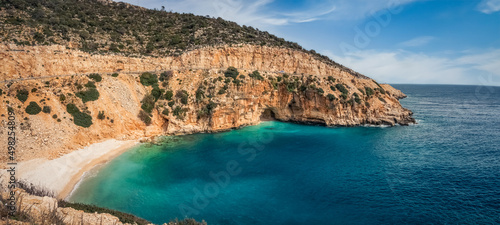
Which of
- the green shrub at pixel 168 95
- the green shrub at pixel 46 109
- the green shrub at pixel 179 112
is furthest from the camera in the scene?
the green shrub at pixel 168 95

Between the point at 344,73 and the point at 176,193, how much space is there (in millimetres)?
41284

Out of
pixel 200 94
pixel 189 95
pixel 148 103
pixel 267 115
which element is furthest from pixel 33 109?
pixel 267 115

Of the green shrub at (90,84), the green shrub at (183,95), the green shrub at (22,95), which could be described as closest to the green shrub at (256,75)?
the green shrub at (183,95)

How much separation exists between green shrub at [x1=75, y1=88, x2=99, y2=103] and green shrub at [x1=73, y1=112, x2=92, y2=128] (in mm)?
2011

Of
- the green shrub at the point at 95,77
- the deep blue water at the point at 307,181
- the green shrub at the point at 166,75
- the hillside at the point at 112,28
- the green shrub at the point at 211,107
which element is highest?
the hillside at the point at 112,28

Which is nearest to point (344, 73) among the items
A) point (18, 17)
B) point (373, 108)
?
point (373, 108)

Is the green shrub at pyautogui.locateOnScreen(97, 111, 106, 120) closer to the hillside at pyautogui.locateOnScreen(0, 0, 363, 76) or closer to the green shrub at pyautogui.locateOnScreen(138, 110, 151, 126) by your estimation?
the green shrub at pyautogui.locateOnScreen(138, 110, 151, 126)

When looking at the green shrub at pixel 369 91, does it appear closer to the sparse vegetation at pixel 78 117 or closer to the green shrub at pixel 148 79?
the green shrub at pixel 148 79

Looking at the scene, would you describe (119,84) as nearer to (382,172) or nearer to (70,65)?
(70,65)

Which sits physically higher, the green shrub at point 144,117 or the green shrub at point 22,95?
the green shrub at point 22,95

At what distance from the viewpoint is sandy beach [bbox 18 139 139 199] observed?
1817cm

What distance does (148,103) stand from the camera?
106 ft

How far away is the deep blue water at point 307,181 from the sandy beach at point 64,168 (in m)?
1.30

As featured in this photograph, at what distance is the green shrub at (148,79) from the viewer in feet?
113
